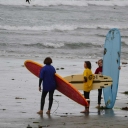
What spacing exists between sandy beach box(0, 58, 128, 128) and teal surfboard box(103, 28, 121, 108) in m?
0.28

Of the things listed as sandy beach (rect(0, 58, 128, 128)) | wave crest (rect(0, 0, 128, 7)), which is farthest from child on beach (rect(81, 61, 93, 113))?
wave crest (rect(0, 0, 128, 7))

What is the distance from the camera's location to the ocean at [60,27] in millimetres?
30141

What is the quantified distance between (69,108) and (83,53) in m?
16.9

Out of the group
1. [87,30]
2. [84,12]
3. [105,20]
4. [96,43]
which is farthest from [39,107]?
[84,12]

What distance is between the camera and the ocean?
30.1m

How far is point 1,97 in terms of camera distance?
44.8ft

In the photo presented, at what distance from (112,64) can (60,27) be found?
31118 millimetres

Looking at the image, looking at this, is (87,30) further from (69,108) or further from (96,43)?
(69,108)

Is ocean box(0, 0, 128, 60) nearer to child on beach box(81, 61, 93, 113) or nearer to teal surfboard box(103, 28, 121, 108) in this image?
teal surfboard box(103, 28, 121, 108)

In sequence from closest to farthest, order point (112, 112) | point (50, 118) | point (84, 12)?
1. point (50, 118)
2. point (112, 112)
3. point (84, 12)

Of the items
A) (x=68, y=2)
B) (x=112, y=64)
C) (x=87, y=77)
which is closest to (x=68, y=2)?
(x=68, y=2)

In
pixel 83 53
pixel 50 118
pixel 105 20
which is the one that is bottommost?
pixel 50 118

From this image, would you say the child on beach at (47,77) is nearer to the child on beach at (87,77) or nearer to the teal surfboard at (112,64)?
the child on beach at (87,77)

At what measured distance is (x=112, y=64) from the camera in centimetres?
1336
